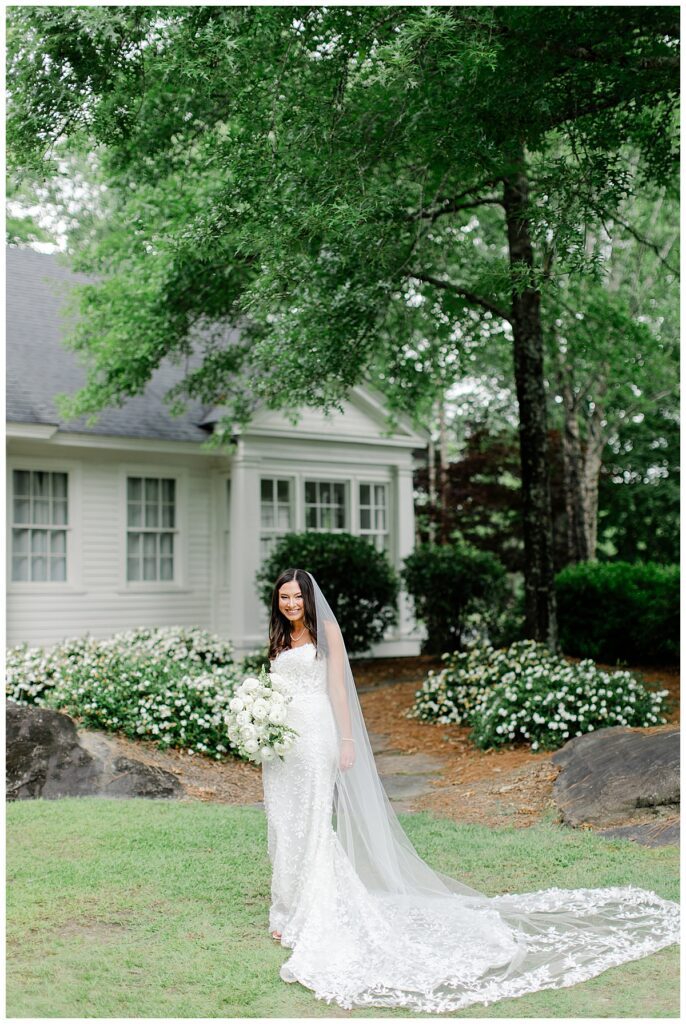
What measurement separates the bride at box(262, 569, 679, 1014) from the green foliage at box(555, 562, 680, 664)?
8792mm

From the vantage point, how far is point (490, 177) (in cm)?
944

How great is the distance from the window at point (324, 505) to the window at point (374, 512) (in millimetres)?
396

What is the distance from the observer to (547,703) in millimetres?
9367

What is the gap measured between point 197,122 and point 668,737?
6873 mm

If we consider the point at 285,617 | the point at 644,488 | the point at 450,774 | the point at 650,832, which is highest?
the point at 644,488

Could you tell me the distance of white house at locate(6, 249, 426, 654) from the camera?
574 inches

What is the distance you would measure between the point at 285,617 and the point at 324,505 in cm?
1129

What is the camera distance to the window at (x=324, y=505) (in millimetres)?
16656

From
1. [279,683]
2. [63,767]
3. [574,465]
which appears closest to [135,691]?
[63,767]

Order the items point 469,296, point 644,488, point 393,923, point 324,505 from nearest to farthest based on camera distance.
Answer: point 393,923 → point 469,296 → point 324,505 → point 644,488

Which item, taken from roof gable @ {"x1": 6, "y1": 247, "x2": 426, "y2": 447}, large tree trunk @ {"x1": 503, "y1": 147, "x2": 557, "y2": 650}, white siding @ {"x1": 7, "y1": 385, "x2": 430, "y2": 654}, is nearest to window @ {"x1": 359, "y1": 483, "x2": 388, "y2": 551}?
white siding @ {"x1": 7, "y1": 385, "x2": 430, "y2": 654}

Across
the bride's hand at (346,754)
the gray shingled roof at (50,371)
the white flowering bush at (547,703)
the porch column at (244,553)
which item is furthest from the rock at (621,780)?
the gray shingled roof at (50,371)

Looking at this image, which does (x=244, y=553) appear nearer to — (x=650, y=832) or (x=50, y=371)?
(x=50, y=371)

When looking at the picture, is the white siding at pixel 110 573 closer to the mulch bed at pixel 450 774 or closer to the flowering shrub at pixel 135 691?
the flowering shrub at pixel 135 691
